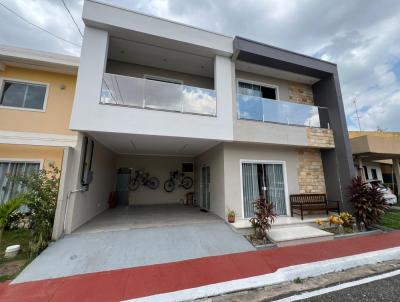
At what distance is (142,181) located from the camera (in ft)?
34.1

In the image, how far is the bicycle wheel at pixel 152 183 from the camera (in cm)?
1049

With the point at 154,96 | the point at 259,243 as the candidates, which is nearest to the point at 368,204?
the point at 259,243

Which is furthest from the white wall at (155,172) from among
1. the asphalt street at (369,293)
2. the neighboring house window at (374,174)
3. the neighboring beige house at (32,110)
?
the neighboring house window at (374,174)

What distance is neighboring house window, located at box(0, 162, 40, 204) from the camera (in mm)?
6230

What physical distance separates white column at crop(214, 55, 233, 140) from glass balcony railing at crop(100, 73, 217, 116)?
11.7 inches

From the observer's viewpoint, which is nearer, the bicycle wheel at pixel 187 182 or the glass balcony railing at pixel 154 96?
the glass balcony railing at pixel 154 96

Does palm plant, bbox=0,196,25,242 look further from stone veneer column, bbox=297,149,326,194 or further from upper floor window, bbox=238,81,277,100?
stone veneer column, bbox=297,149,326,194

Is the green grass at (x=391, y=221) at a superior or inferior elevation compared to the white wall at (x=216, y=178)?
inferior

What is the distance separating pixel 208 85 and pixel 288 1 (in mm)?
4497

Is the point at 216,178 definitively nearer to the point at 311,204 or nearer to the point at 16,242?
the point at 311,204

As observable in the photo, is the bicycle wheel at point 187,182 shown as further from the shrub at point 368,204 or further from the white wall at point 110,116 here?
the shrub at point 368,204

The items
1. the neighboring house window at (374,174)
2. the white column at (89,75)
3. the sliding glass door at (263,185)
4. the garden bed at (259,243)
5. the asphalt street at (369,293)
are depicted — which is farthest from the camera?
the neighboring house window at (374,174)

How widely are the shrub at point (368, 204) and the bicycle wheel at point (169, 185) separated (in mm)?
8754

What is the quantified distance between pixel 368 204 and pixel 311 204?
6.02ft
